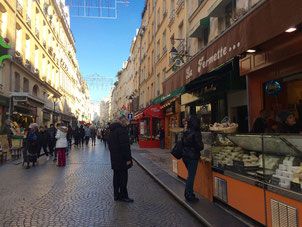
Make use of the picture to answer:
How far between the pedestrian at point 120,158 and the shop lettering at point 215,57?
2591 mm

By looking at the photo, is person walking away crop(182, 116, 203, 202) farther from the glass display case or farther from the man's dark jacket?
the man's dark jacket

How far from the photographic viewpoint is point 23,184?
35.8 ft

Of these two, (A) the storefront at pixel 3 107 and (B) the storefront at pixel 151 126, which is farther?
(B) the storefront at pixel 151 126

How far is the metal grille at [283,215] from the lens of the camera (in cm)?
505

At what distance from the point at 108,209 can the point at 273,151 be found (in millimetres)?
3302

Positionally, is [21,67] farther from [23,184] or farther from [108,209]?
[108,209]

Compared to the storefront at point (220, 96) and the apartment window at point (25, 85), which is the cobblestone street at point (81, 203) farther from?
the apartment window at point (25, 85)

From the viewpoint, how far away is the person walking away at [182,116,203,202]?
7891 mm

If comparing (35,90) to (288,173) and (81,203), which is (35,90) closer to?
(81,203)

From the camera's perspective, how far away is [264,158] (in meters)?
6.27

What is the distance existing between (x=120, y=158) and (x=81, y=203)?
1188 mm

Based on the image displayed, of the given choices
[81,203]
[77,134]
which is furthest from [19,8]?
[81,203]

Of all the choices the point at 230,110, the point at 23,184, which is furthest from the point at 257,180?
the point at 230,110

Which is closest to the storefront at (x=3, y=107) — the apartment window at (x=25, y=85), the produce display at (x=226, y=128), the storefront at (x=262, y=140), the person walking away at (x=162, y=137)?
the apartment window at (x=25, y=85)
